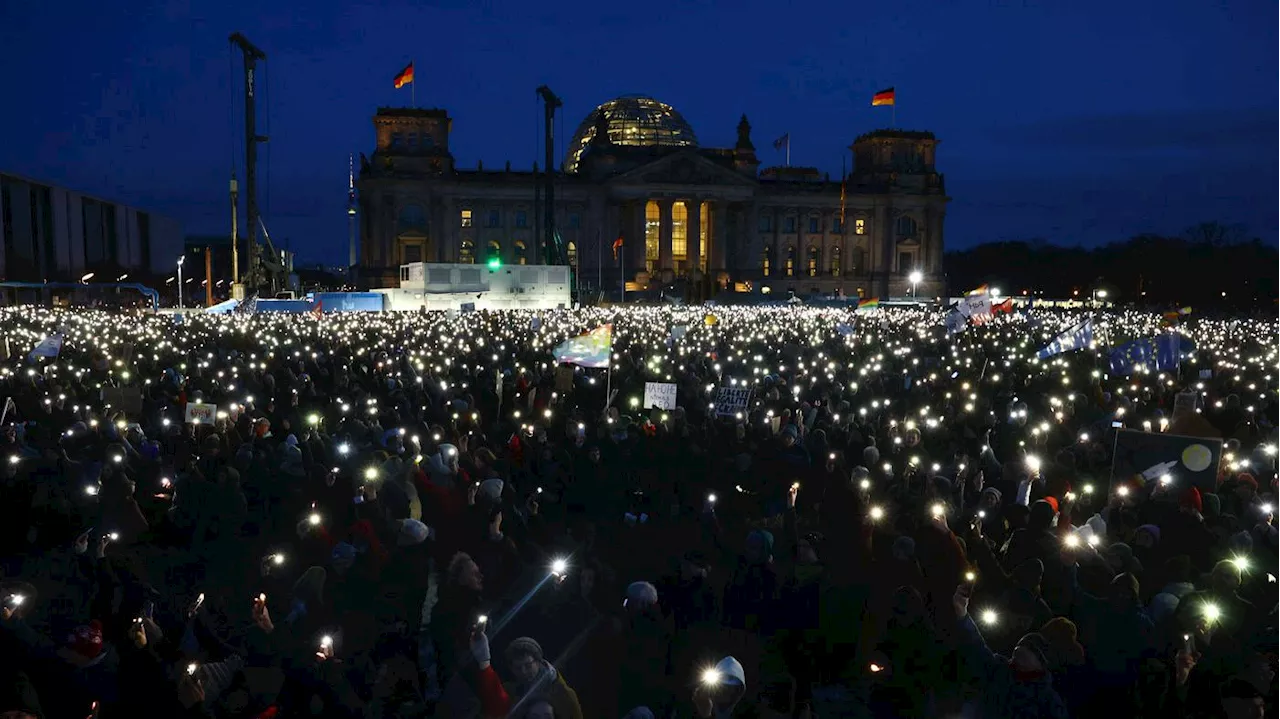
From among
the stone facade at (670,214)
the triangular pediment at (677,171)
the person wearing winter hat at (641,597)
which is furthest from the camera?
the triangular pediment at (677,171)

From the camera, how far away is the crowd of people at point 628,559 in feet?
18.1

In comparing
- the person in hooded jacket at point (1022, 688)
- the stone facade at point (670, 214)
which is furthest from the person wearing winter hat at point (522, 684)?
the stone facade at point (670, 214)

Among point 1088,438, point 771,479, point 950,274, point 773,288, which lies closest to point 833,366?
point 1088,438

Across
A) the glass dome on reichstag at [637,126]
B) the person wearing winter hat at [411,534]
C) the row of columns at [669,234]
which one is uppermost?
the glass dome on reichstag at [637,126]

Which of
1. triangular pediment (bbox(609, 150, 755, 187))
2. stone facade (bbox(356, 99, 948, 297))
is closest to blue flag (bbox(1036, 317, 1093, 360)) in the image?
stone facade (bbox(356, 99, 948, 297))

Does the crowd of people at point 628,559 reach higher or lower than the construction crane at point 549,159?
lower

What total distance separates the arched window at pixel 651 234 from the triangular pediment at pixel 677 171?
400 centimetres

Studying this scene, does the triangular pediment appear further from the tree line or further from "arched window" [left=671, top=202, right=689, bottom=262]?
the tree line

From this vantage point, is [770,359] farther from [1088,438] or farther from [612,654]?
[612,654]

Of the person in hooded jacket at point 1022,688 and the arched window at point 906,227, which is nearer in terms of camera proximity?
the person in hooded jacket at point 1022,688

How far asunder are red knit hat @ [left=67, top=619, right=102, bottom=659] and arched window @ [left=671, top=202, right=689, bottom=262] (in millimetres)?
86080

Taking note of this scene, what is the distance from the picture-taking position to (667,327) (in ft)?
111

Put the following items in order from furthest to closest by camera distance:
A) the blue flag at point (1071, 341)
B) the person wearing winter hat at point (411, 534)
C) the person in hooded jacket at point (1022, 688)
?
the blue flag at point (1071, 341)
the person wearing winter hat at point (411, 534)
the person in hooded jacket at point (1022, 688)

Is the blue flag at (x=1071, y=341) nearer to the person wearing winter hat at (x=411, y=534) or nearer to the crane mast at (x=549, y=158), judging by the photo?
the person wearing winter hat at (x=411, y=534)
